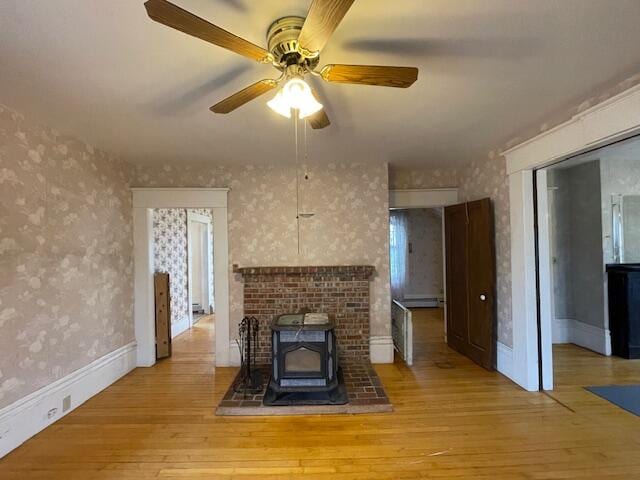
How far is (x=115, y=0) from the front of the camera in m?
1.40

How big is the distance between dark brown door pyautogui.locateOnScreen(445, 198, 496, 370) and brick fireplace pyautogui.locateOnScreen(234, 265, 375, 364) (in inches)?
46.1

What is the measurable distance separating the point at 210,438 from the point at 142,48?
8.48 ft

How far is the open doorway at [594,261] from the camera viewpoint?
387cm

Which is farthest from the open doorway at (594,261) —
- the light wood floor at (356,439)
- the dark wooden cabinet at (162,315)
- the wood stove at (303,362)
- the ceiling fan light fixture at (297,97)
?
the dark wooden cabinet at (162,315)

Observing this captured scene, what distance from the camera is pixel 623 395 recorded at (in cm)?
303

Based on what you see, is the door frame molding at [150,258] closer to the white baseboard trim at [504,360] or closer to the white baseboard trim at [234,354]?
the white baseboard trim at [234,354]

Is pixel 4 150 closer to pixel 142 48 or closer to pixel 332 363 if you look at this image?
pixel 142 48

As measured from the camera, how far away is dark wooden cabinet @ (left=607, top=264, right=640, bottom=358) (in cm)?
395

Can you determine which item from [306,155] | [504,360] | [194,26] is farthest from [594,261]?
[194,26]

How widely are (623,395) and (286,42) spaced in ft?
13.2

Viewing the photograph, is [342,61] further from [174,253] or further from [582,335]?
[582,335]

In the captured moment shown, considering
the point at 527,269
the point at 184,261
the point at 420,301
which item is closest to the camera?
the point at 527,269

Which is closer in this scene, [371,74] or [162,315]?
[371,74]

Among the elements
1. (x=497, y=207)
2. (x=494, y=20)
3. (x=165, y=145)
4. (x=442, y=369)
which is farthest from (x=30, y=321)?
(x=497, y=207)
